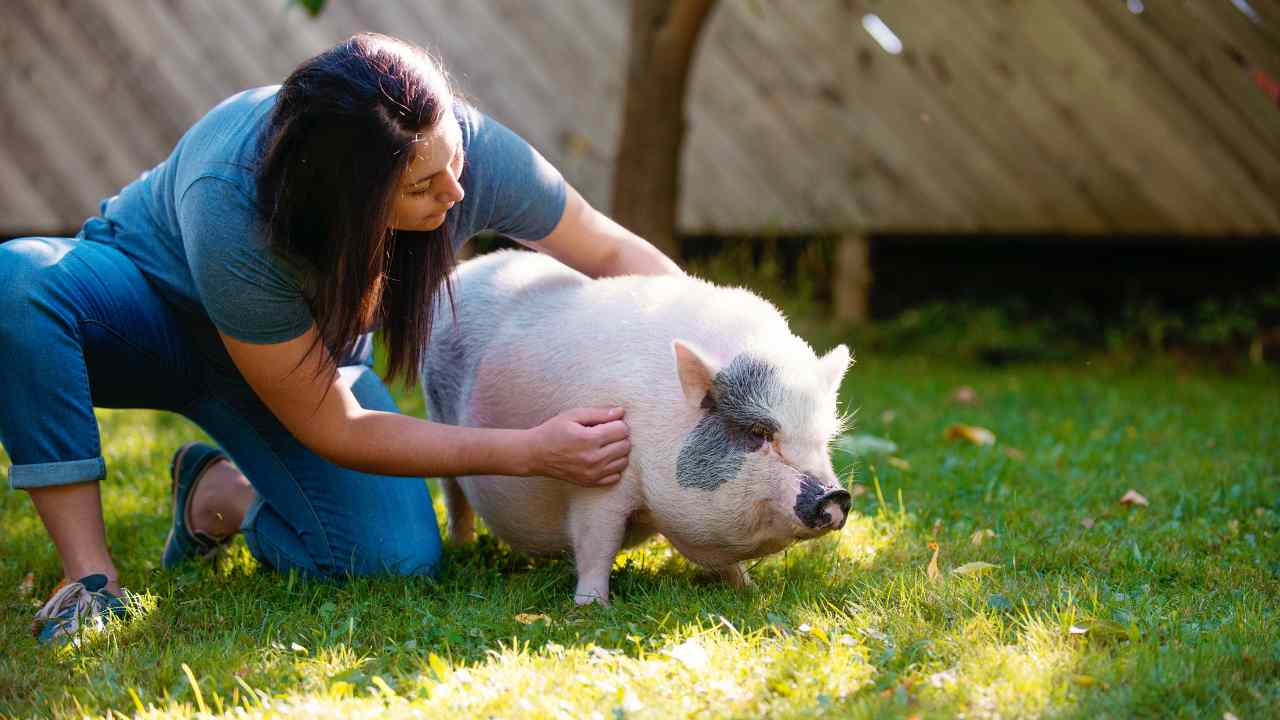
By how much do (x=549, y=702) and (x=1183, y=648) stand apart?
1205 millimetres

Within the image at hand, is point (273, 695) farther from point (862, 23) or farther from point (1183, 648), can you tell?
point (862, 23)

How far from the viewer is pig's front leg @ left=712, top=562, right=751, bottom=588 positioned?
2885 millimetres

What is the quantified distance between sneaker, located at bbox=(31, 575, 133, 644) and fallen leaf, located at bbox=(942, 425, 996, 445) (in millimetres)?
3053

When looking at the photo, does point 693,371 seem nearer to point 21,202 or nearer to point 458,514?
point 458,514

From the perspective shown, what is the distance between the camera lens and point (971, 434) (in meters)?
4.61

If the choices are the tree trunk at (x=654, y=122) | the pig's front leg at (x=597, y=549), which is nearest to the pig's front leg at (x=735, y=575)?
the pig's front leg at (x=597, y=549)

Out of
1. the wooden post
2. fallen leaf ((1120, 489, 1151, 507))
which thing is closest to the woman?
fallen leaf ((1120, 489, 1151, 507))

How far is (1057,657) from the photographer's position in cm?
230

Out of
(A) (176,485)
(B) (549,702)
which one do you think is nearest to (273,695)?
(B) (549,702)

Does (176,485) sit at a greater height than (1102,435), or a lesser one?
greater

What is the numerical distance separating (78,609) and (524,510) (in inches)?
40.1

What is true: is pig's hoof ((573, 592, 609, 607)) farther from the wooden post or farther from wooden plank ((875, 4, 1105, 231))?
wooden plank ((875, 4, 1105, 231))

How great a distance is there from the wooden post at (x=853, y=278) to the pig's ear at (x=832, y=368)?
464 cm

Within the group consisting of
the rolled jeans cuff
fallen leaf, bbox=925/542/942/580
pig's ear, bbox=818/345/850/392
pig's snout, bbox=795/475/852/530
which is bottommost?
fallen leaf, bbox=925/542/942/580
